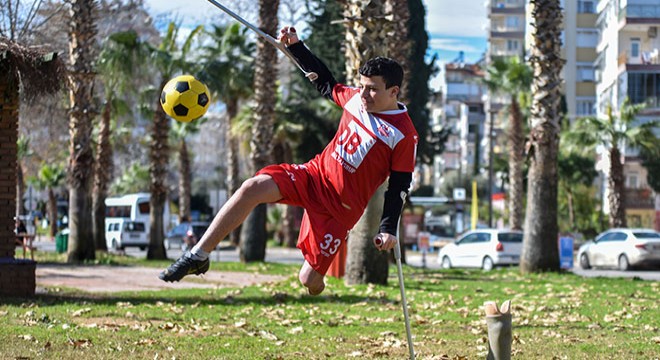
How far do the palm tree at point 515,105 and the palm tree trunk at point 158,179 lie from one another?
17.3m

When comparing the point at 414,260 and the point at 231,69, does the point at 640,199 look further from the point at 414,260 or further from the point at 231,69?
the point at 231,69

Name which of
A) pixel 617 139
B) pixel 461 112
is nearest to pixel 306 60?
pixel 617 139

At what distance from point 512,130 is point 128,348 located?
36806 millimetres

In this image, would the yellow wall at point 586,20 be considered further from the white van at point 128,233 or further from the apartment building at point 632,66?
the white van at point 128,233

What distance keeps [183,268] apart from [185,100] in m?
1.67

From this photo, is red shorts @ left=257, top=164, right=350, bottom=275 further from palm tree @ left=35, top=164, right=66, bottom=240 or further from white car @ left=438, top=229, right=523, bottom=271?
palm tree @ left=35, top=164, right=66, bottom=240

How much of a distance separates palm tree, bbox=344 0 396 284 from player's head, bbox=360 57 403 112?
373 inches

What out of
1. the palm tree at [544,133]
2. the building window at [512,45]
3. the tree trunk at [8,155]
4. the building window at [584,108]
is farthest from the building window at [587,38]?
the tree trunk at [8,155]

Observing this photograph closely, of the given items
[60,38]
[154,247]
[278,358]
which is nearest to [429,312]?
[278,358]

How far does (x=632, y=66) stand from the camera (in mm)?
50312

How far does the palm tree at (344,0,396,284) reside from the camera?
17141 millimetres

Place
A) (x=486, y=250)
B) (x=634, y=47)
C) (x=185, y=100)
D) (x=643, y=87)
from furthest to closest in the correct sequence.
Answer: (x=634, y=47) < (x=643, y=87) < (x=486, y=250) < (x=185, y=100)

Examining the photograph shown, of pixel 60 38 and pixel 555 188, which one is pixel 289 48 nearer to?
pixel 555 188

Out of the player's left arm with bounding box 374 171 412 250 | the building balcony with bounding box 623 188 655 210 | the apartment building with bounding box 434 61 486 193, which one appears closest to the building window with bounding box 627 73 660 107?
the building balcony with bounding box 623 188 655 210
